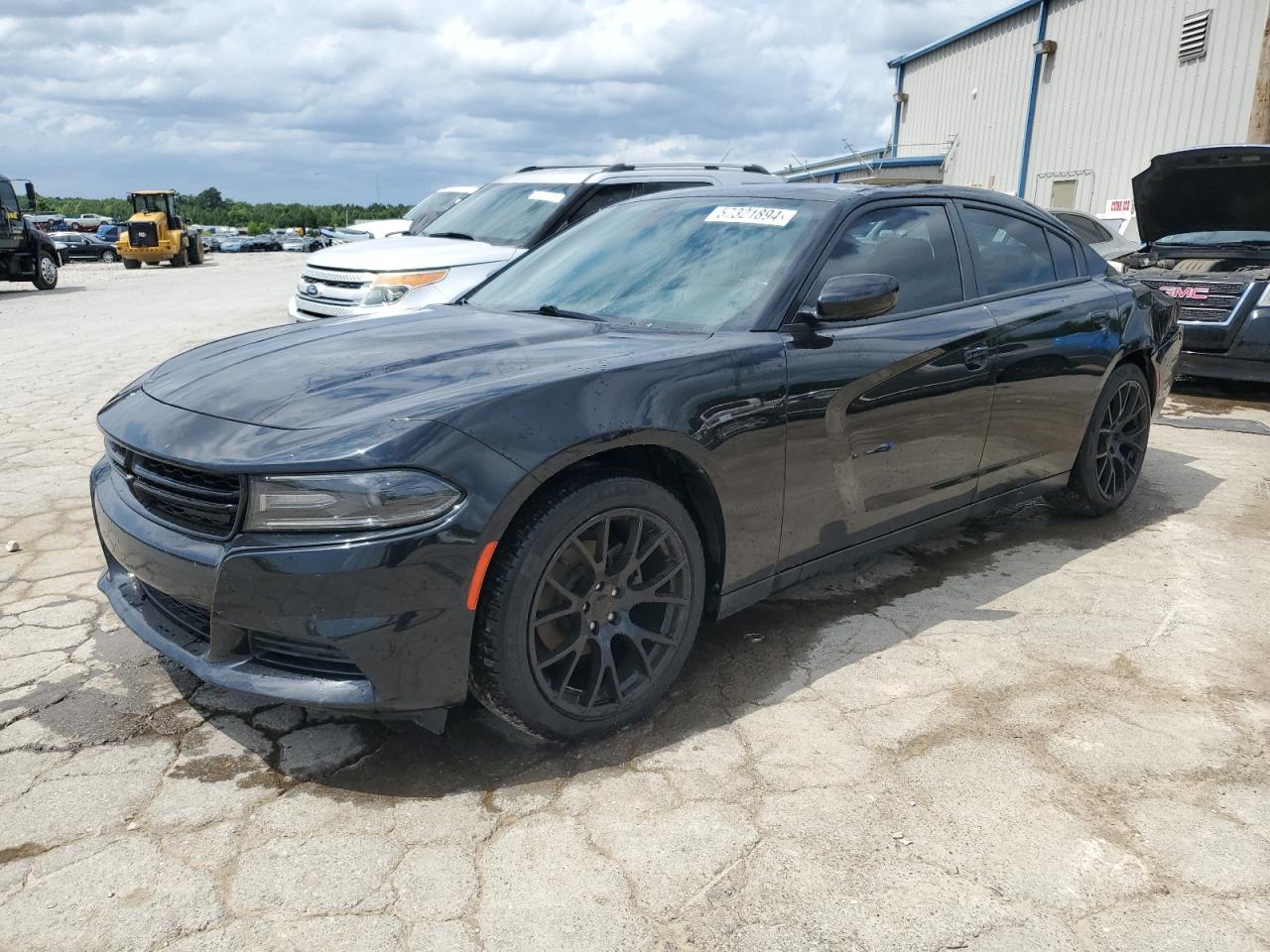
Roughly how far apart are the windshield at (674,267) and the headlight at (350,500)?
1.12 m

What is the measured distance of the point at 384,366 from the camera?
2756 mm

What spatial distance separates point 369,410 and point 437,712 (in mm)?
759

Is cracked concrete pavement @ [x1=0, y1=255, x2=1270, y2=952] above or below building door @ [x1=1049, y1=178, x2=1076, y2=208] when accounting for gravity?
below

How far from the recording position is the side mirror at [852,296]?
295 centimetres

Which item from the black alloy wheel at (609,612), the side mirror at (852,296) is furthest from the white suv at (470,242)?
the black alloy wheel at (609,612)

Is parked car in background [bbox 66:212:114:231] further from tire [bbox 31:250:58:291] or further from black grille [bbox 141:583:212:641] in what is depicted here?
black grille [bbox 141:583:212:641]

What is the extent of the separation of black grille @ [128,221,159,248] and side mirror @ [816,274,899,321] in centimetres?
3019

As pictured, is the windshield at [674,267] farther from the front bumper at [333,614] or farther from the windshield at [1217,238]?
the windshield at [1217,238]

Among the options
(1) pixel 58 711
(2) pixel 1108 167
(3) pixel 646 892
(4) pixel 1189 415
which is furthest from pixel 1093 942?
(2) pixel 1108 167

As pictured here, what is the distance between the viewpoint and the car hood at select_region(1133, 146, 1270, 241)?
282 inches

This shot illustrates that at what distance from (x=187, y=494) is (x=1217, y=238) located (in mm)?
8526

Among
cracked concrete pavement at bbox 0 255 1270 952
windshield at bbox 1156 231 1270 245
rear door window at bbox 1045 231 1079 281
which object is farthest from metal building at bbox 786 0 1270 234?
cracked concrete pavement at bbox 0 255 1270 952

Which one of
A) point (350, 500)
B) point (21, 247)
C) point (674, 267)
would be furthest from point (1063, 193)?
point (21, 247)

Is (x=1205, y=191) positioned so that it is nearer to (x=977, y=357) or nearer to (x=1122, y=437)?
(x=1122, y=437)
